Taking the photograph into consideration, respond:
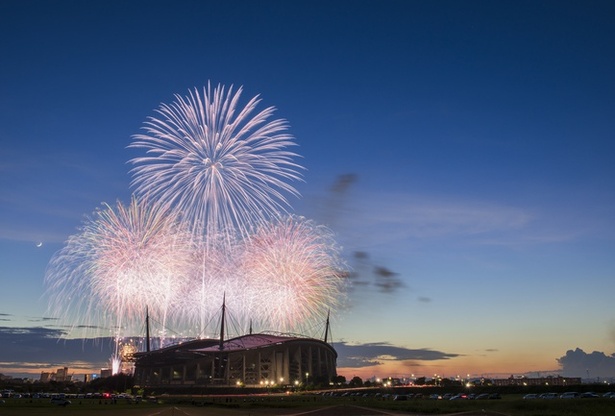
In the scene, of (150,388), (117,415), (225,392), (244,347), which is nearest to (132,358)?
(150,388)

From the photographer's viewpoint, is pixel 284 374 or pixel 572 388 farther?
pixel 284 374

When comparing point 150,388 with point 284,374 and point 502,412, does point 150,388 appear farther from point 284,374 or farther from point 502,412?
point 502,412

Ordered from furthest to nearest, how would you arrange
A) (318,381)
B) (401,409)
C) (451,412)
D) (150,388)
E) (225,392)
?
(318,381)
(150,388)
(225,392)
(401,409)
(451,412)

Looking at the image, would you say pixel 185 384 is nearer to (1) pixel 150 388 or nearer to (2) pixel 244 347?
(1) pixel 150 388

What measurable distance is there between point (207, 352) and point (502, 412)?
125244 mm

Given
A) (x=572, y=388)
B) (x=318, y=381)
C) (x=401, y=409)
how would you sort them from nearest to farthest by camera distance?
1. (x=401, y=409)
2. (x=572, y=388)
3. (x=318, y=381)

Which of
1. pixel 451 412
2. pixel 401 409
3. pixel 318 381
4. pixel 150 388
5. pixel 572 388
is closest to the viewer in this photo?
pixel 451 412

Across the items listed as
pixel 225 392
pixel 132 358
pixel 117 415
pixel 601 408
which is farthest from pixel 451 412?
pixel 132 358

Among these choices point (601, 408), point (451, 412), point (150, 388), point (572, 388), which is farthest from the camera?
point (150, 388)

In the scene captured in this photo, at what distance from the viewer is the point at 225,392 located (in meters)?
152

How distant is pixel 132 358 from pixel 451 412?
15156 centimetres

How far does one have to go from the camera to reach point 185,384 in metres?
176

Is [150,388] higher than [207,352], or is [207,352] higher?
[207,352]

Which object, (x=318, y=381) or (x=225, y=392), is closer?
(x=225, y=392)
